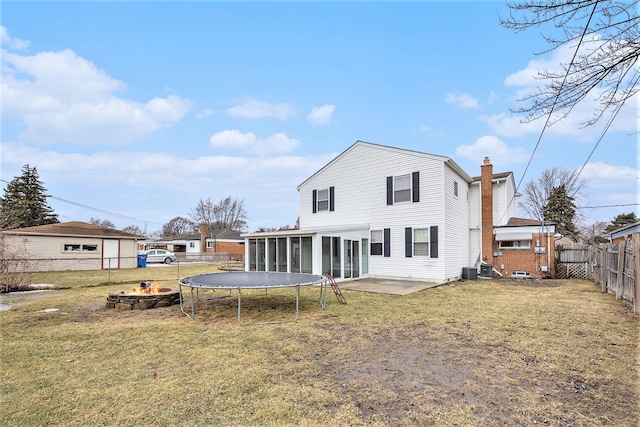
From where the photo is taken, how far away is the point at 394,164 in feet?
49.5

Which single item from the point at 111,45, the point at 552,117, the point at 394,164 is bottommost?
the point at 552,117

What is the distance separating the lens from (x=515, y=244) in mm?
16781

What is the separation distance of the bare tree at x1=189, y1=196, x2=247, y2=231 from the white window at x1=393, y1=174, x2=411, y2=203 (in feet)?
147

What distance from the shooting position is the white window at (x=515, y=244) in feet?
54.2

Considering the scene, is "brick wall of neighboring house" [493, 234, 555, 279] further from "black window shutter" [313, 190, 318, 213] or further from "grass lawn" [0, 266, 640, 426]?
"black window shutter" [313, 190, 318, 213]

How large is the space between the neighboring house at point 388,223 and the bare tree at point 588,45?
10286mm

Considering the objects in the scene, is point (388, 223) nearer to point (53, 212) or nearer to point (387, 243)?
point (387, 243)

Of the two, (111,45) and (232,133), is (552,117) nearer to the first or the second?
(111,45)

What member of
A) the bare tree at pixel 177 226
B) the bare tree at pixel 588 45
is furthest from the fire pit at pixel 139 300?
the bare tree at pixel 177 226

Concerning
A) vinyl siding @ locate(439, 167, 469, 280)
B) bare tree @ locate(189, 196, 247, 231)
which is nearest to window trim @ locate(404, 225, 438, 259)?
vinyl siding @ locate(439, 167, 469, 280)

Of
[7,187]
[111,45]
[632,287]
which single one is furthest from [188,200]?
Answer: [632,287]

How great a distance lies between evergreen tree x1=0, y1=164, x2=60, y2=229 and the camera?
33000 mm

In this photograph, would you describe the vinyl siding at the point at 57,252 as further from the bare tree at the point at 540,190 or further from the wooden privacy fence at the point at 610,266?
the bare tree at the point at 540,190

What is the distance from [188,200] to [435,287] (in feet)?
169
